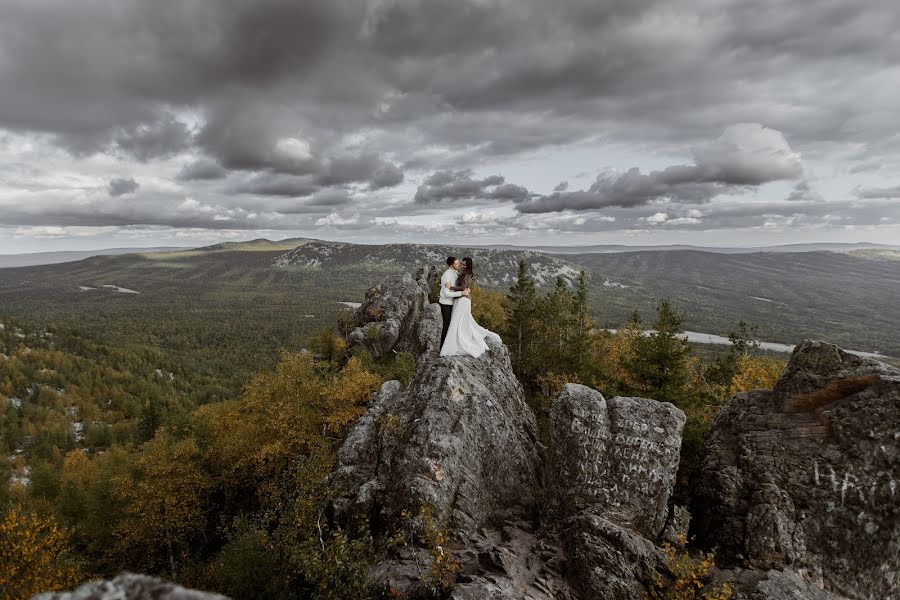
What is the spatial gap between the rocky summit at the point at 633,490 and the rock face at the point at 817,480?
0.06 metres

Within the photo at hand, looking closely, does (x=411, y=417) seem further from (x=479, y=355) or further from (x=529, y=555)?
(x=529, y=555)

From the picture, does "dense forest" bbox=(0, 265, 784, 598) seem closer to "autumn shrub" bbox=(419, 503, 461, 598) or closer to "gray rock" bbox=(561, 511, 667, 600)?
"autumn shrub" bbox=(419, 503, 461, 598)

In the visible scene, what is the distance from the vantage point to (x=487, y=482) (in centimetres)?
2506

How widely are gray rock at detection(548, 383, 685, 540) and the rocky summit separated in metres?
0.07

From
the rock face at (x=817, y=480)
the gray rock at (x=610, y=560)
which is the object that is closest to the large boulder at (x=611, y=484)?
the gray rock at (x=610, y=560)

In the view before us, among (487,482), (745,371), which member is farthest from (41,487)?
(745,371)

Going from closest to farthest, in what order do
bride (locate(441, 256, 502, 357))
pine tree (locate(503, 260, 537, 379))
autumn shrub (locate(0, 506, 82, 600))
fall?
autumn shrub (locate(0, 506, 82, 600))
bride (locate(441, 256, 502, 357))
pine tree (locate(503, 260, 537, 379))

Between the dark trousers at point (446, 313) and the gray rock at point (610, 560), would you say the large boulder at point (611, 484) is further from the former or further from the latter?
the dark trousers at point (446, 313)

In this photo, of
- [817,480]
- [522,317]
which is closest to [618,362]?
[522,317]

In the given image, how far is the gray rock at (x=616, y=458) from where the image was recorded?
68.6 ft

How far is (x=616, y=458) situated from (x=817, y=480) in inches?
352

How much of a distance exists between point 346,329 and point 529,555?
5944 centimetres

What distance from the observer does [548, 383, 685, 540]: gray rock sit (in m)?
20.9

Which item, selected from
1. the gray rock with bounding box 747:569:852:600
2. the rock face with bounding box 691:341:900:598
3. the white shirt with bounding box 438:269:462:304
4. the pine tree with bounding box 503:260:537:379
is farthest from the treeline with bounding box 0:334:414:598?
the pine tree with bounding box 503:260:537:379
